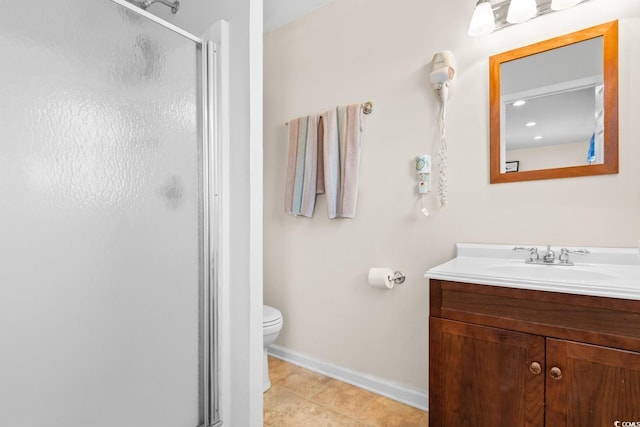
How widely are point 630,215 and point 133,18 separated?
2.06 m

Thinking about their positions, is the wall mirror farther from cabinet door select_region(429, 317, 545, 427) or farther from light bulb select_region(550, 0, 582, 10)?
cabinet door select_region(429, 317, 545, 427)

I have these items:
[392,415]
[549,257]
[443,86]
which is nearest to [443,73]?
[443,86]

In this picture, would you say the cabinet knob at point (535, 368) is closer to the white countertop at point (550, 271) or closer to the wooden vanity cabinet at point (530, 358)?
the wooden vanity cabinet at point (530, 358)

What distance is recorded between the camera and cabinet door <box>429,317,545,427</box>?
3.40 feet

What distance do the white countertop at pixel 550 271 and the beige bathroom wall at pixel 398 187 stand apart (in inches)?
2.4

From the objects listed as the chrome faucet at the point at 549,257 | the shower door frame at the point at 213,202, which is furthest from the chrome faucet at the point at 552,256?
the shower door frame at the point at 213,202

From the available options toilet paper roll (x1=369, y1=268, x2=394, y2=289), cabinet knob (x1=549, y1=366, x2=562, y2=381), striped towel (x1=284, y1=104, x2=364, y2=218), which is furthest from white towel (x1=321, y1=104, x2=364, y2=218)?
cabinet knob (x1=549, y1=366, x2=562, y2=381)

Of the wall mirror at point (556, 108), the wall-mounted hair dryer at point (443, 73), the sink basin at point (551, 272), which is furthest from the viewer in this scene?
the wall-mounted hair dryer at point (443, 73)

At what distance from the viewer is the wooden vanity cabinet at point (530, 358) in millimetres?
919

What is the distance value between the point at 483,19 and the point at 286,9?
4.43 ft

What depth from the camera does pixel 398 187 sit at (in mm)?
1835

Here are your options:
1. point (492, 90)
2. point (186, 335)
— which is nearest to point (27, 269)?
point (186, 335)

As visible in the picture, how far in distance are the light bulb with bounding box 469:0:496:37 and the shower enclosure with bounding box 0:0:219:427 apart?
3.96 ft

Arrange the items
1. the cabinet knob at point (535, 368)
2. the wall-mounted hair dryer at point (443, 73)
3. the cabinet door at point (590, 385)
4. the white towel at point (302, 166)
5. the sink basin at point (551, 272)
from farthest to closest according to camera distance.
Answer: the white towel at point (302, 166)
the wall-mounted hair dryer at point (443, 73)
the sink basin at point (551, 272)
the cabinet knob at point (535, 368)
the cabinet door at point (590, 385)
